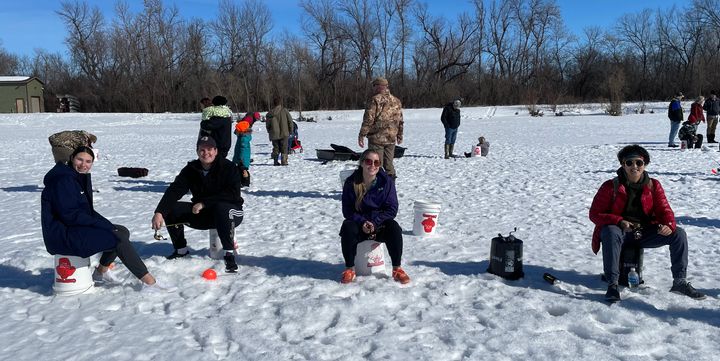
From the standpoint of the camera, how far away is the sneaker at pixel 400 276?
4.80m

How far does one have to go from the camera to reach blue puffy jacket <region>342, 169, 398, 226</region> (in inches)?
191

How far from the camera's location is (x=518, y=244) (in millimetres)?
4848

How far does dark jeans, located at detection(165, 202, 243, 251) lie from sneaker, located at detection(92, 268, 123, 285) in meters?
0.67

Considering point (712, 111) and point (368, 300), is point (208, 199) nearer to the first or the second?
point (368, 300)

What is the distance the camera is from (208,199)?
532 centimetres

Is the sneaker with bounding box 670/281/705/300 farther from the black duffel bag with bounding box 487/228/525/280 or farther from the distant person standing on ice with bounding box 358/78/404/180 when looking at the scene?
the distant person standing on ice with bounding box 358/78/404/180

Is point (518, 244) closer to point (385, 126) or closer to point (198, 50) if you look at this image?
point (385, 126)

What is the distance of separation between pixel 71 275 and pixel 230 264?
1.33m

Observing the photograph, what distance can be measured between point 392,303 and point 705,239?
419cm

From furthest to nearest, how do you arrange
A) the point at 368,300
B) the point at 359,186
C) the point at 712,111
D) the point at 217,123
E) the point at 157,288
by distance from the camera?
1. the point at 712,111
2. the point at 217,123
3. the point at 359,186
4. the point at 157,288
5. the point at 368,300

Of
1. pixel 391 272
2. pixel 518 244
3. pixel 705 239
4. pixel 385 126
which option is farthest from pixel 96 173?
pixel 705 239

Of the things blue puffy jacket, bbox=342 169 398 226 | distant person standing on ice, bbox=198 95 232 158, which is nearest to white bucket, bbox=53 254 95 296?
blue puffy jacket, bbox=342 169 398 226

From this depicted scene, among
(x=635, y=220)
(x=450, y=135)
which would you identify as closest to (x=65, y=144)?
(x=635, y=220)

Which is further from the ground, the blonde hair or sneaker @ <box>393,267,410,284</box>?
the blonde hair
